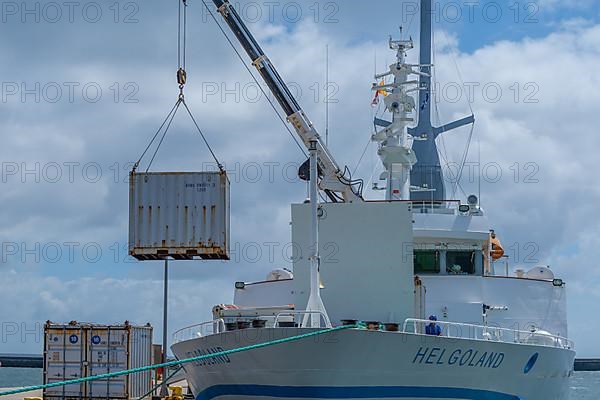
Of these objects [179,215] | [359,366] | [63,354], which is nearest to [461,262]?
[179,215]

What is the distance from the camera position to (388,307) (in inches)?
898

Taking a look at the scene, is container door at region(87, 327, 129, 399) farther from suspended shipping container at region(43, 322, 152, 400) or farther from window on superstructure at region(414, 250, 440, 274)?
window on superstructure at region(414, 250, 440, 274)

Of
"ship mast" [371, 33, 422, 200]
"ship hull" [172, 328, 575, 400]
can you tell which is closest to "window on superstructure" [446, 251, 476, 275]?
"ship mast" [371, 33, 422, 200]

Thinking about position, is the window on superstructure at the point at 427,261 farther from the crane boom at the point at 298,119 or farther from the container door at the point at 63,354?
the container door at the point at 63,354

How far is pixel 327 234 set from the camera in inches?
918

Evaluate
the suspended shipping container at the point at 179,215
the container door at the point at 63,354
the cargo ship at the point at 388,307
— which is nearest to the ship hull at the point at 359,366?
the cargo ship at the point at 388,307

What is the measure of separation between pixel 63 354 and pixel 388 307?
12.3 meters

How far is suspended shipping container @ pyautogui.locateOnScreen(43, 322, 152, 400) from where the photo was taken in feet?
97.3

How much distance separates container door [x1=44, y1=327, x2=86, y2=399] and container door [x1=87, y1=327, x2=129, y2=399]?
313 millimetres

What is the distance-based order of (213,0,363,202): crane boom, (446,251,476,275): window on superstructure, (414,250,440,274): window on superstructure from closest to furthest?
(414,250,440,274): window on superstructure < (446,251,476,275): window on superstructure < (213,0,363,202): crane boom

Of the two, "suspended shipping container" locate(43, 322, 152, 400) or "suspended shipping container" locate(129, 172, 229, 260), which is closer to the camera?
"suspended shipping container" locate(129, 172, 229, 260)

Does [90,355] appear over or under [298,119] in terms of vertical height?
under

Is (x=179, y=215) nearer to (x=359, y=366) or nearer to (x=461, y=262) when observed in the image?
(x=461, y=262)

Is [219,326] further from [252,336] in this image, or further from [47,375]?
[47,375]
